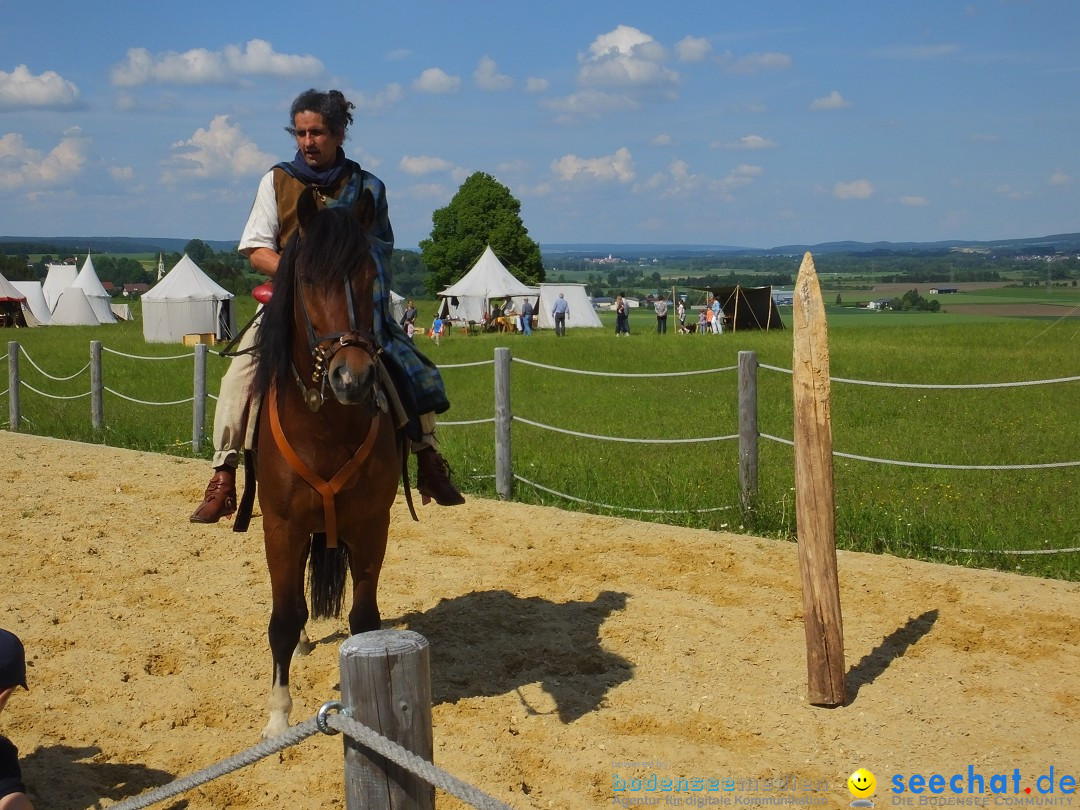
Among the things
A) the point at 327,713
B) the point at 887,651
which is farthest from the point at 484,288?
the point at 327,713

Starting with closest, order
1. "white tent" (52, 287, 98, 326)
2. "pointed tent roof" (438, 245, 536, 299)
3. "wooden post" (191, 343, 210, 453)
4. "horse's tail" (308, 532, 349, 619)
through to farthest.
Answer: "horse's tail" (308, 532, 349, 619) < "wooden post" (191, 343, 210, 453) < "pointed tent roof" (438, 245, 536, 299) < "white tent" (52, 287, 98, 326)

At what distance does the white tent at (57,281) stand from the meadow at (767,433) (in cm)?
3022

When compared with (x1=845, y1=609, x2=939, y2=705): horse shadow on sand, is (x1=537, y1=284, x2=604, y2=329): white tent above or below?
above

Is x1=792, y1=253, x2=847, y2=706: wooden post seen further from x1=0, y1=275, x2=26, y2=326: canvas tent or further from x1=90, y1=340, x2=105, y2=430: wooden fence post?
x1=0, y1=275, x2=26, y2=326: canvas tent

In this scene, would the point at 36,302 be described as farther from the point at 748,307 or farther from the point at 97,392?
the point at 97,392

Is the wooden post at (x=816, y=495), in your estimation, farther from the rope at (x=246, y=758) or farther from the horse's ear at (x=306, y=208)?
the rope at (x=246, y=758)

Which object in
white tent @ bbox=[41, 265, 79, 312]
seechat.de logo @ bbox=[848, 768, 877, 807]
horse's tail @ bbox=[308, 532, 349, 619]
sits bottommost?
seechat.de logo @ bbox=[848, 768, 877, 807]

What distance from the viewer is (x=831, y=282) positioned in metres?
77.6

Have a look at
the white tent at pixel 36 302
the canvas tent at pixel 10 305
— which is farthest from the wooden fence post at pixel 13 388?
the white tent at pixel 36 302

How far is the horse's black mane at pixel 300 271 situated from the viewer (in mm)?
4180

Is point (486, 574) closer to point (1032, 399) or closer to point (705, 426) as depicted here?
point (705, 426)

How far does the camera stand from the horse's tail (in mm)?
5551

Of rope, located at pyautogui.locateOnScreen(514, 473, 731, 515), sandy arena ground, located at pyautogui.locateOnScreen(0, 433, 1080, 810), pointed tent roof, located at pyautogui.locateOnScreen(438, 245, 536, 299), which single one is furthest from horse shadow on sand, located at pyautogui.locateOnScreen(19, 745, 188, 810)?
pointed tent roof, located at pyautogui.locateOnScreen(438, 245, 536, 299)

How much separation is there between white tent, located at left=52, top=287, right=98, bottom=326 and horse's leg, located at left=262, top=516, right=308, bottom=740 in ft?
171
